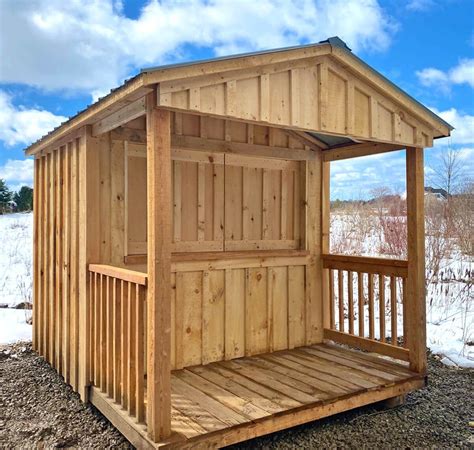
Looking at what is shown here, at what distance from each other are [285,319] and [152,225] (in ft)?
7.96

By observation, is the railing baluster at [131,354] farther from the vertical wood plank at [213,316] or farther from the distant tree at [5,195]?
the distant tree at [5,195]

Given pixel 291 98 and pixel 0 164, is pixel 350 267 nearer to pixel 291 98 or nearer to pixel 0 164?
pixel 291 98

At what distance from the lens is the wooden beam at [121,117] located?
2.65m

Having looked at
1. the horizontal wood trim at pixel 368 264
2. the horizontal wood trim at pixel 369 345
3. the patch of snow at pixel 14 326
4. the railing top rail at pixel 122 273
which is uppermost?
the railing top rail at pixel 122 273

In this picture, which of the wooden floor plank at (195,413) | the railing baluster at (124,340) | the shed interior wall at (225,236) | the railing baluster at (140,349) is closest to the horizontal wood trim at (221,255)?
the shed interior wall at (225,236)

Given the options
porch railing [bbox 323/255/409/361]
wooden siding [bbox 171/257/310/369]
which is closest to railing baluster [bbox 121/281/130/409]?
wooden siding [bbox 171/257/310/369]

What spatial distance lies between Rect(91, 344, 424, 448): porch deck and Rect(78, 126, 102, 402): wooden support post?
0.89 ft

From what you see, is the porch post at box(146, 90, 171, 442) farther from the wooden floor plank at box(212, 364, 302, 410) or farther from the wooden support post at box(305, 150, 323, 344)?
the wooden support post at box(305, 150, 323, 344)

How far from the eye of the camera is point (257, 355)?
4.19m

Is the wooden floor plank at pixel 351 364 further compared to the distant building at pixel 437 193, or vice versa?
the distant building at pixel 437 193

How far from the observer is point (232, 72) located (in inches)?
103

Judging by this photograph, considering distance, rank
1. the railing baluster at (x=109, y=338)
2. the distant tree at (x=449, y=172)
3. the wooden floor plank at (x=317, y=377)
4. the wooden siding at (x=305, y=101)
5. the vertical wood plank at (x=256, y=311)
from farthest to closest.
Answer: the distant tree at (x=449, y=172)
the vertical wood plank at (x=256, y=311)
the wooden floor plank at (x=317, y=377)
the railing baluster at (x=109, y=338)
the wooden siding at (x=305, y=101)

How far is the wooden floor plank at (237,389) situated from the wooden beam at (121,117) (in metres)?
1.99

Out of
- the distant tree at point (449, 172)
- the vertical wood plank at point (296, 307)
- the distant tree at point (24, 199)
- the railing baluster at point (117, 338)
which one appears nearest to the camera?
the railing baluster at point (117, 338)
